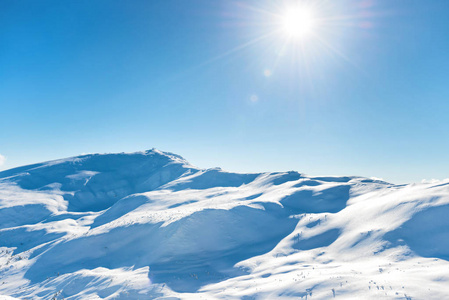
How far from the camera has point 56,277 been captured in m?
26.1

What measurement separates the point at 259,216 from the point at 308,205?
8.11 m

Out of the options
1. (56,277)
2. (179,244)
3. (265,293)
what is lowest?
(56,277)

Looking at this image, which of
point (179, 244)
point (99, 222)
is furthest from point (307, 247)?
point (99, 222)

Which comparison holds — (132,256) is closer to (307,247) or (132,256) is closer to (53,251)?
(53,251)

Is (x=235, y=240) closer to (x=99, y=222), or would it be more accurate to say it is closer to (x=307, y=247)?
(x=307, y=247)

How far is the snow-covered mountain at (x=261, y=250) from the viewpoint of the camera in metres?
17.3

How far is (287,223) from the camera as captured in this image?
32.7 m

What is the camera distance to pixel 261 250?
2714 cm

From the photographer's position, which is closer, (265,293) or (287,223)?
(265,293)

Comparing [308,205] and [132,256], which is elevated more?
[308,205]

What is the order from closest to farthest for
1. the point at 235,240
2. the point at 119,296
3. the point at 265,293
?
1. the point at 265,293
2. the point at 119,296
3. the point at 235,240

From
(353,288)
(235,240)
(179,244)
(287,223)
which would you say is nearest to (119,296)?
(179,244)

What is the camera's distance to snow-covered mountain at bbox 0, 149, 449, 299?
680 inches

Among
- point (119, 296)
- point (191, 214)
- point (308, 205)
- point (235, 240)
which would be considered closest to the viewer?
point (119, 296)
